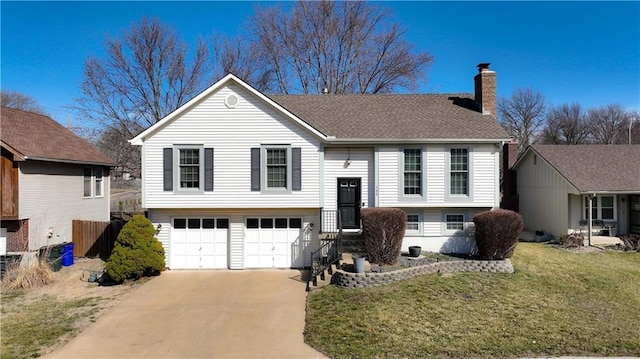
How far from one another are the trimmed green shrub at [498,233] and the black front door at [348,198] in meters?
4.72

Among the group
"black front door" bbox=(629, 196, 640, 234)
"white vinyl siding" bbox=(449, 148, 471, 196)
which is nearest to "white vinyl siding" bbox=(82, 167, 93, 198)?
"white vinyl siding" bbox=(449, 148, 471, 196)

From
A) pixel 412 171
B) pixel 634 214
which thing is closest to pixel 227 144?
pixel 412 171

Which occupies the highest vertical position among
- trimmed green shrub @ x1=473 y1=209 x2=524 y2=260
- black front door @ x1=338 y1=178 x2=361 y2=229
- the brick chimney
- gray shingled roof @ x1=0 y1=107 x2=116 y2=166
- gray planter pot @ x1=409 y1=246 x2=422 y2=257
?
the brick chimney

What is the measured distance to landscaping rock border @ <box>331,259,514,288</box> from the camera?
11.4 metres

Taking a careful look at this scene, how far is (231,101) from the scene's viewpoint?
1413 centimetres

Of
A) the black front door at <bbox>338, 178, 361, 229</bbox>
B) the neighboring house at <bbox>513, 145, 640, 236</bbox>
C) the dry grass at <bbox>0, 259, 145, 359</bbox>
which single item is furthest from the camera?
the neighboring house at <bbox>513, 145, 640, 236</bbox>

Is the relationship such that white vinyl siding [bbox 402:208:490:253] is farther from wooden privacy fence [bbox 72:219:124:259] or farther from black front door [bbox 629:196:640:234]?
wooden privacy fence [bbox 72:219:124:259]

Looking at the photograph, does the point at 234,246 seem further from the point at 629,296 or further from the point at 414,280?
the point at 629,296

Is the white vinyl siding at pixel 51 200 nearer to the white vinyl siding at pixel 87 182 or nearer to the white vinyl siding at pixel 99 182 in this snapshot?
the white vinyl siding at pixel 87 182

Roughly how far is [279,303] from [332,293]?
158cm

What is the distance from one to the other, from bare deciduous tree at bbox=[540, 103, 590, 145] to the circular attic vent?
50.8m

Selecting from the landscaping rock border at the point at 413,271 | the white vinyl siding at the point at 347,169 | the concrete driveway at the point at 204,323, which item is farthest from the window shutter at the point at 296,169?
the landscaping rock border at the point at 413,271

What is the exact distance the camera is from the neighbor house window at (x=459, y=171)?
48.9 feet

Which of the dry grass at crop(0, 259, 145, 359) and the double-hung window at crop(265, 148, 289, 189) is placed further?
the double-hung window at crop(265, 148, 289, 189)
